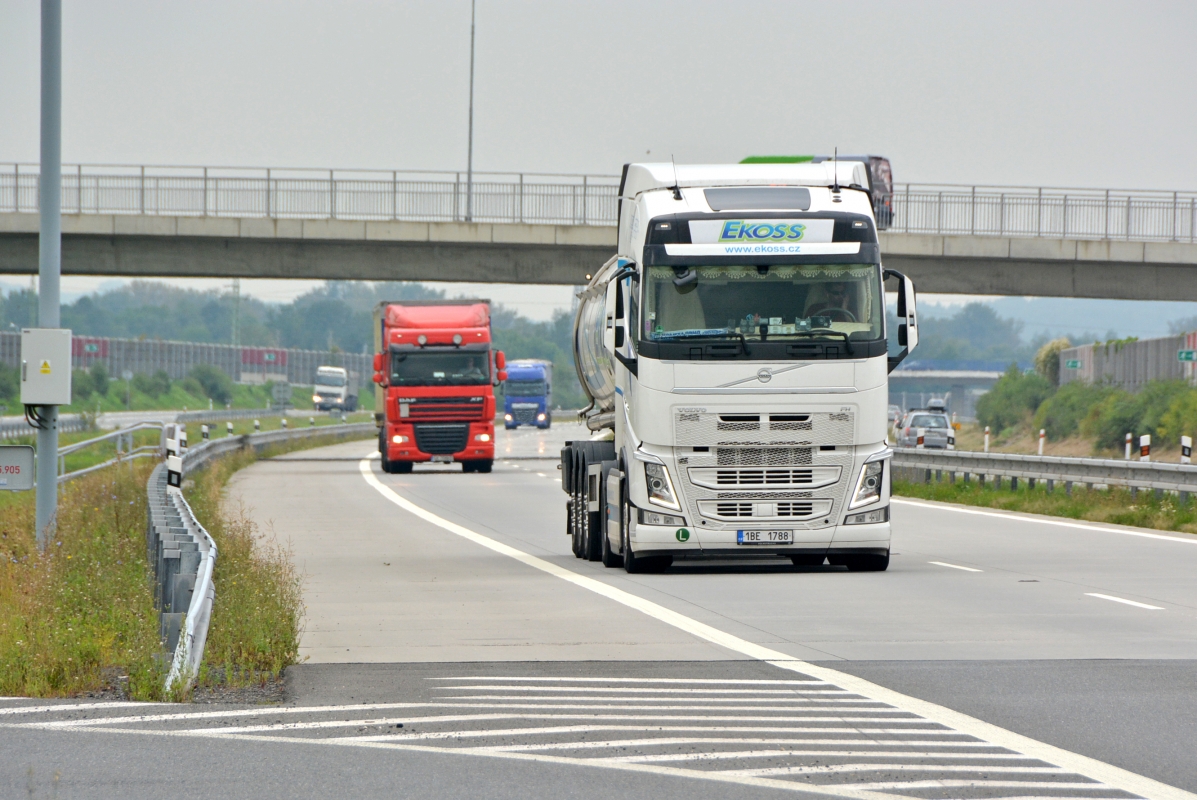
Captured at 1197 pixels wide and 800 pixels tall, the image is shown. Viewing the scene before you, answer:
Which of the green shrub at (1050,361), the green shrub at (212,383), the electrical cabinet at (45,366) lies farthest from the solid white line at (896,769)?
the green shrub at (212,383)

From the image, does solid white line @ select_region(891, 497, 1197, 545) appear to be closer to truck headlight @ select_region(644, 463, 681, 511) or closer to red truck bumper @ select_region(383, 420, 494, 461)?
truck headlight @ select_region(644, 463, 681, 511)

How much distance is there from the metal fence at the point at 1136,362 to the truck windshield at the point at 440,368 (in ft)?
63.1

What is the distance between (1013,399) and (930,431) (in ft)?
75.1

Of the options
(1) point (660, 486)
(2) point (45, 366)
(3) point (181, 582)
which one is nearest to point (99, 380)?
(2) point (45, 366)

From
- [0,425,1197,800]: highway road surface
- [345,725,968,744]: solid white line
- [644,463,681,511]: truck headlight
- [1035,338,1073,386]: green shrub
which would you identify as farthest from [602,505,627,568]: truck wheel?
[1035,338,1073,386]: green shrub

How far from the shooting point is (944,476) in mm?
35969

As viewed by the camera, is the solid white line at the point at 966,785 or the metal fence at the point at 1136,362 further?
the metal fence at the point at 1136,362

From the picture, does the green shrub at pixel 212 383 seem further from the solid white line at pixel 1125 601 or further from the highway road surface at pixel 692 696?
the solid white line at pixel 1125 601

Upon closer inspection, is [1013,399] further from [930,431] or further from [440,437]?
[440,437]

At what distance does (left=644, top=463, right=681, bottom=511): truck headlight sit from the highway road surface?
778mm

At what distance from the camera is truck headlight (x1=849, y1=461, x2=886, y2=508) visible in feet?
54.6

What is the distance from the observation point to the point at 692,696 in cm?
934

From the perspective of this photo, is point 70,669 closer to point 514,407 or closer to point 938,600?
point 938,600

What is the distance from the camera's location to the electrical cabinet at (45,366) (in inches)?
666
